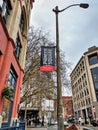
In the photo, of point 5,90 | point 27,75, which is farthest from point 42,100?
point 5,90

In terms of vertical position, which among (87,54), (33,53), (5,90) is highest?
(87,54)

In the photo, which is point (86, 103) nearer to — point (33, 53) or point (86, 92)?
point (86, 92)

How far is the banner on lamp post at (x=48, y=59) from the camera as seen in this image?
8017mm

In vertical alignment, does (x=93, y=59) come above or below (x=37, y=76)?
above

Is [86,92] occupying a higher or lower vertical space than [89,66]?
lower

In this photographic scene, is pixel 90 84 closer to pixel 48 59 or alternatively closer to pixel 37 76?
pixel 37 76

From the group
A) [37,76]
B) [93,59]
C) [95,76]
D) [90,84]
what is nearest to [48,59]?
[37,76]

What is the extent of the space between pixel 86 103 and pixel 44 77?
34884 mm

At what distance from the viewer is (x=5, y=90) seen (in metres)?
9.03

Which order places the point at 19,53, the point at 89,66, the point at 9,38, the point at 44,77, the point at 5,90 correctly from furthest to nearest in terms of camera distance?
the point at 89,66 < the point at 44,77 < the point at 19,53 < the point at 9,38 < the point at 5,90

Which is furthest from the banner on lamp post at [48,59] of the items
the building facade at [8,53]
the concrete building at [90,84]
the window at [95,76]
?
the window at [95,76]

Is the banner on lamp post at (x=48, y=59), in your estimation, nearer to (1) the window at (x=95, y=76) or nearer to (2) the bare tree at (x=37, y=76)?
(2) the bare tree at (x=37, y=76)

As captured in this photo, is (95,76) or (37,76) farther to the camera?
(95,76)

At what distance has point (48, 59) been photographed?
8.27 meters
